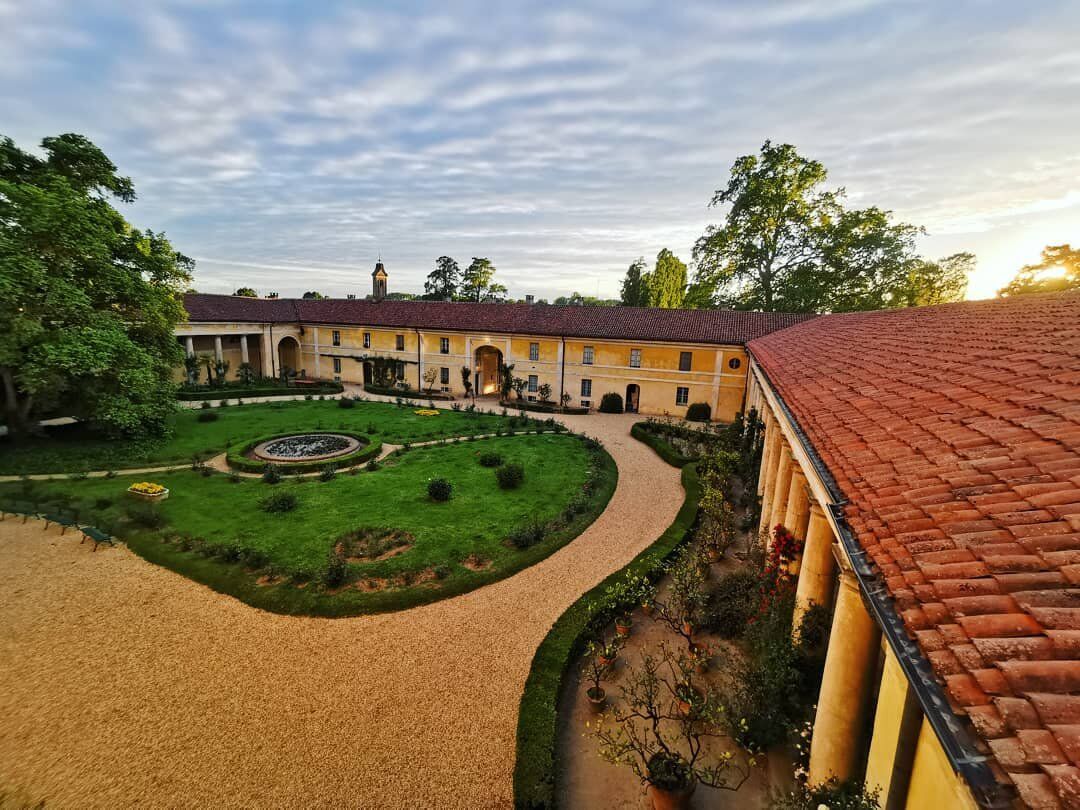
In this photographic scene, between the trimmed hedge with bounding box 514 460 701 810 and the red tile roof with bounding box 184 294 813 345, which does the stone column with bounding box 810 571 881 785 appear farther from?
the red tile roof with bounding box 184 294 813 345

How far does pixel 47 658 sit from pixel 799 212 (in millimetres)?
40248

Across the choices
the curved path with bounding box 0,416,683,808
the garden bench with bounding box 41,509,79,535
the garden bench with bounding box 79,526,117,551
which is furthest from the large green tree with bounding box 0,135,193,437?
the curved path with bounding box 0,416,683,808

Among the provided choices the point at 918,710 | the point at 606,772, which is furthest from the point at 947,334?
the point at 606,772

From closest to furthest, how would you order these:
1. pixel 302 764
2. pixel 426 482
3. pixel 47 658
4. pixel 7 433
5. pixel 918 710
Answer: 1. pixel 918 710
2. pixel 302 764
3. pixel 47 658
4. pixel 426 482
5. pixel 7 433

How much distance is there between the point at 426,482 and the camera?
17.1 metres

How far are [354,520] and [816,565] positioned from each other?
12.1 m

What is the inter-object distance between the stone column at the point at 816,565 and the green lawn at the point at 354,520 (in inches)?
262

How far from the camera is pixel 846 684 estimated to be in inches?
199

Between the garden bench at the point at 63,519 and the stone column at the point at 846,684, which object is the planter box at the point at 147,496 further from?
the stone column at the point at 846,684

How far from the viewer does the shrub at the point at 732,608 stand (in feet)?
30.4

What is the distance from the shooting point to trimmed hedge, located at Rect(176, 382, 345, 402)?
30.8m

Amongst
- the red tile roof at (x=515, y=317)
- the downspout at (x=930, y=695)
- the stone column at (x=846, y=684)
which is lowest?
the stone column at (x=846, y=684)

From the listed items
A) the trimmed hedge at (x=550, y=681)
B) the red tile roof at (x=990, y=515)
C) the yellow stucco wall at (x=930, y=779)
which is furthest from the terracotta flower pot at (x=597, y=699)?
the red tile roof at (x=990, y=515)

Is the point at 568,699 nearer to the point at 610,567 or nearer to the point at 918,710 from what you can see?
the point at 610,567
